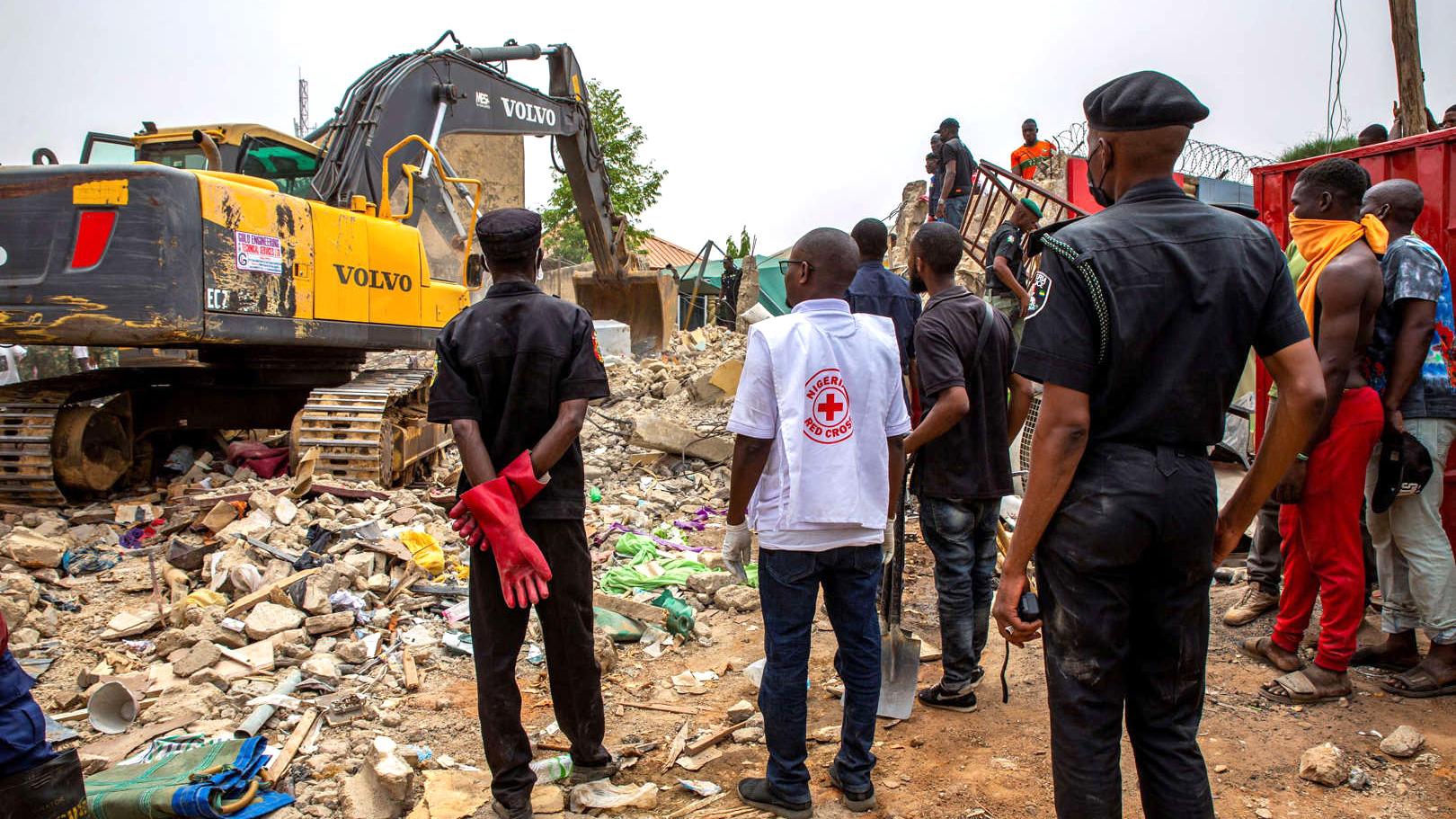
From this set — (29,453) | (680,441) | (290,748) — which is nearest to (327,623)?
(290,748)

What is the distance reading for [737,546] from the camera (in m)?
3.15

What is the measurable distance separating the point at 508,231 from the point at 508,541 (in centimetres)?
100

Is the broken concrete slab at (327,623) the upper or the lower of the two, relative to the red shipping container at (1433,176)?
lower

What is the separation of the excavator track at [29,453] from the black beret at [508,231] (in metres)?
5.30

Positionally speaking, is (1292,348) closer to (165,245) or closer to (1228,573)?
(1228,573)

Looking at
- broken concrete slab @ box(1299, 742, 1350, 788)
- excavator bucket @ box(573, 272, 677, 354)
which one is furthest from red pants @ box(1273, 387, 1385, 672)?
excavator bucket @ box(573, 272, 677, 354)

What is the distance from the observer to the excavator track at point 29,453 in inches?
256

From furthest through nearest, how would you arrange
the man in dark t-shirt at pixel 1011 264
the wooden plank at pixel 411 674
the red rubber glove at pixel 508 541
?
the man in dark t-shirt at pixel 1011 264
the wooden plank at pixel 411 674
the red rubber glove at pixel 508 541

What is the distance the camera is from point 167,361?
797 cm

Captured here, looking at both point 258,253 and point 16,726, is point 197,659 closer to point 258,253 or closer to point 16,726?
point 16,726

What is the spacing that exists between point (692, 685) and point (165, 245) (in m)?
3.92

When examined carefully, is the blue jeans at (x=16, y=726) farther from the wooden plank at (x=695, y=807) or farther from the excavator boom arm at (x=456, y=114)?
the excavator boom arm at (x=456, y=114)

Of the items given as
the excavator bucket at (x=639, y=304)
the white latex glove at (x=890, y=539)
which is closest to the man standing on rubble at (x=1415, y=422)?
the white latex glove at (x=890, y=539)

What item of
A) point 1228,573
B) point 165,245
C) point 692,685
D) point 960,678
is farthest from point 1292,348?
point 165,245
